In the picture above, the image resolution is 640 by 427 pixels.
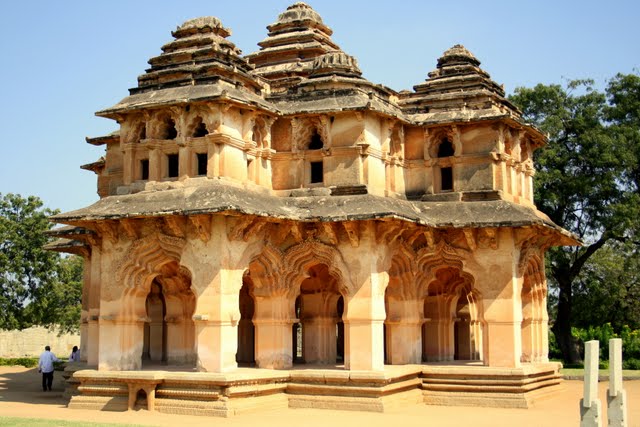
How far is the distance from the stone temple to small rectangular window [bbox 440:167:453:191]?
54 mm

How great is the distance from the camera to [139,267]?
18.1 m

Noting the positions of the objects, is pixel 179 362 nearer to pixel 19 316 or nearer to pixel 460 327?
pixel 460 327

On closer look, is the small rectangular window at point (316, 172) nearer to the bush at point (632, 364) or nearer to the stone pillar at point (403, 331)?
the stone pillar at point (403, 331)

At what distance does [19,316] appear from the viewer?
38.0 metres

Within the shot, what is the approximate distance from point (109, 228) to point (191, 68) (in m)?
3.94

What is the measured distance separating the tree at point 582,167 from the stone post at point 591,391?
2202cm

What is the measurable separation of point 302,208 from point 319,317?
3577 millimetres

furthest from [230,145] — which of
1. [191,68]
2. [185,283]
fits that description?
[185,283]

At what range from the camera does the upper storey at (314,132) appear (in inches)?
732

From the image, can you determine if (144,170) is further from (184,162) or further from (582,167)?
(582,167)

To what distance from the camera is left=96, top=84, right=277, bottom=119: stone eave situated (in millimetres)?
18141

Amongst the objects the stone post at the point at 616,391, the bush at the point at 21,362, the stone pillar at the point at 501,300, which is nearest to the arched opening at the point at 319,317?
the stone pillar at the point at 501,300

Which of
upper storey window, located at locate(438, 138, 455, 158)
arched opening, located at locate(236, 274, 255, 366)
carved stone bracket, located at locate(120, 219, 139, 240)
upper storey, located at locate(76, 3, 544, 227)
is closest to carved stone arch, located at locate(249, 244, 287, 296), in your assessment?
upper storey, located at locate(76, 3, 544, 227)

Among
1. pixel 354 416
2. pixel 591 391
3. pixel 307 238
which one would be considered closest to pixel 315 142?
pixel 307 238
